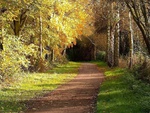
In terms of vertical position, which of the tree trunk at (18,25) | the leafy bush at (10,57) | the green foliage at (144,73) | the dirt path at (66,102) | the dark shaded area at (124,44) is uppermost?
the tree trunk at (18,25)

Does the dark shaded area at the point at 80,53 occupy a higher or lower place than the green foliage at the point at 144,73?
higher

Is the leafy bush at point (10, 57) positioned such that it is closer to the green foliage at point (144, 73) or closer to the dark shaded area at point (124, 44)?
the green foliage at point (144, 73)

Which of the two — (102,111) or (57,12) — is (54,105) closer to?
(102,111)

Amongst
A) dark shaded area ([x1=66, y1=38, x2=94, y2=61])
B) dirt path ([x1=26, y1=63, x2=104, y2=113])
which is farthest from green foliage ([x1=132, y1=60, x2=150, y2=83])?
dark shaded area ([x1=66, y1=38, x2=94, y2=61])

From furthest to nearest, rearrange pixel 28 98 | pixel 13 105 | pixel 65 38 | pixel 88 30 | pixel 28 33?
pixel 88 30 < pixel 65 38 < pixel 28 33 < pixel 28 98 < pixel 13 105

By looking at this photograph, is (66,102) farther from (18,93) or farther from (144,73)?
(144,73)

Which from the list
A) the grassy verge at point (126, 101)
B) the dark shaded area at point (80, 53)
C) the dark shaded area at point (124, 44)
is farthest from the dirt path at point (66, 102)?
the dark shaded area at point (80, 53)

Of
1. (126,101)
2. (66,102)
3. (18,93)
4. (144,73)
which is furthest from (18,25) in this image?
(126,101)

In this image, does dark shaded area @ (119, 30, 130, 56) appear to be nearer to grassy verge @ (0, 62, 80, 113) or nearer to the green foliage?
the green foliage

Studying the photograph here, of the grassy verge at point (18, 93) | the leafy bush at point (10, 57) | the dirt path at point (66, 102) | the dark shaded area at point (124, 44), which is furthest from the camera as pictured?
the dark shaded area at point (124, 44)

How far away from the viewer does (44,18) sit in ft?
101

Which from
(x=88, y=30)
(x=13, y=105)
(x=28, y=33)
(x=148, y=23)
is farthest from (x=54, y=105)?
(x=88, y=30)

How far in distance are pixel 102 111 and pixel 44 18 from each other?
2051cm

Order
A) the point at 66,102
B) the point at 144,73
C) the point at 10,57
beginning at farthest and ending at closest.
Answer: the point at 144,73 → the point at 10,57 → the point at 66,102
